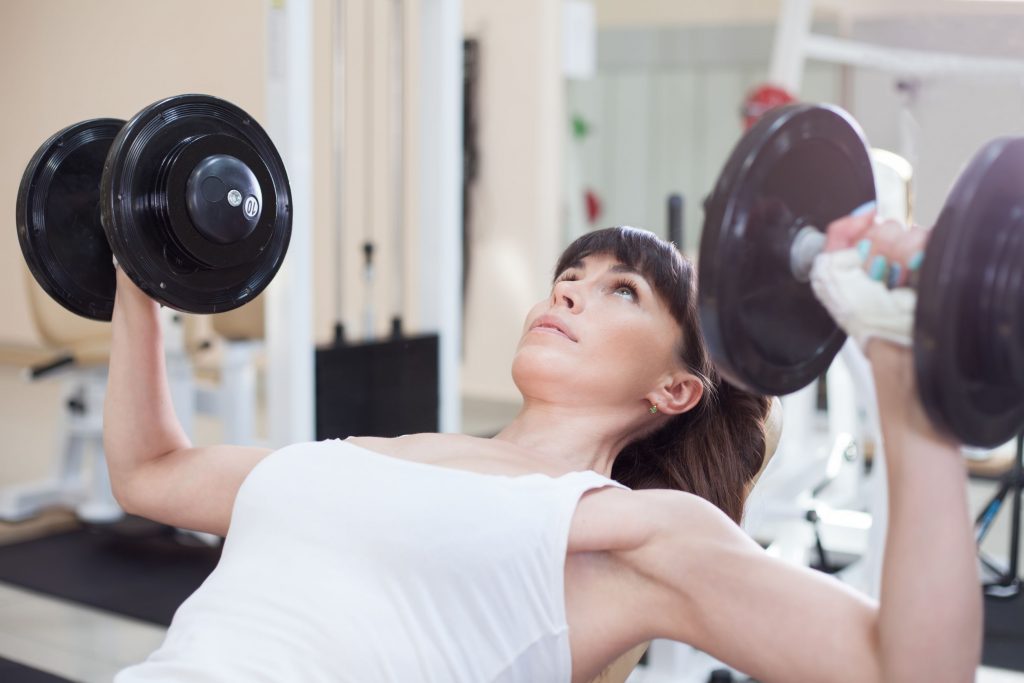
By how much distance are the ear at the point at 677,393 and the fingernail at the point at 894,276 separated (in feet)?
1.65

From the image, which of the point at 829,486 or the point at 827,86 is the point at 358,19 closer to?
the point at 827,86

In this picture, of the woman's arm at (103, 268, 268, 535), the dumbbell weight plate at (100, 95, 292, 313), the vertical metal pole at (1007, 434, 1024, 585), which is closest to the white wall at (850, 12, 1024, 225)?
the vertical metal pole at (1007, 434, 1024, 585)

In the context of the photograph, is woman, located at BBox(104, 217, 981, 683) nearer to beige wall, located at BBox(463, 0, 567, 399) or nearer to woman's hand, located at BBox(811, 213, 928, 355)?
woman's hand, located at BBox(811, 213, 928, 355)

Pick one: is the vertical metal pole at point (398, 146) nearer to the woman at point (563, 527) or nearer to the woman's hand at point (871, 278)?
the woman at point (563, 527)

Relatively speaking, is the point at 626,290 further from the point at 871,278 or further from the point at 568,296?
the point at 871,278

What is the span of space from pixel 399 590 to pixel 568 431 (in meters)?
0.35

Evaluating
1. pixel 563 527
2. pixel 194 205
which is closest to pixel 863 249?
pixel 563 527

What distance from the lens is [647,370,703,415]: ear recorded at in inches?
52.2

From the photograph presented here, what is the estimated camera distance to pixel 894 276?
0.84m

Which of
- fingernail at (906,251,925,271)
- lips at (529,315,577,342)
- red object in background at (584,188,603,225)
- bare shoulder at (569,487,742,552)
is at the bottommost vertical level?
red object in background at (584,188,603,225)

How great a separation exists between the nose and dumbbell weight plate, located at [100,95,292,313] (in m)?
0.35

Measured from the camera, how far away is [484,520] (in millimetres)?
1045

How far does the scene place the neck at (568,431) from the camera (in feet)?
4.30

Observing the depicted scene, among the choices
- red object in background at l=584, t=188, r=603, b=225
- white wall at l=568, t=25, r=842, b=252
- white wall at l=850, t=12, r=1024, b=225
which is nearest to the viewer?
white wall at l=850, t=12, r=1024, b=225
